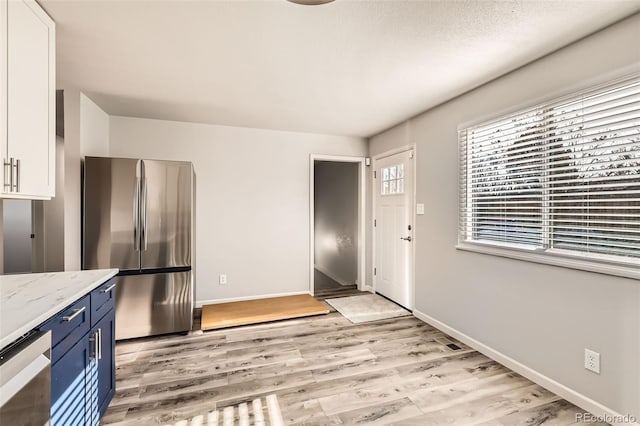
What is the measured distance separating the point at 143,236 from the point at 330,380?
2.15m

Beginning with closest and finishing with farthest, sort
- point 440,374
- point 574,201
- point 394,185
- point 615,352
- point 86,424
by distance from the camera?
point 86,424 < point 615,352 < point 574,201 < point 440,374 < point 394,185

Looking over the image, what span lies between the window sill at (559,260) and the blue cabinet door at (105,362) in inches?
113

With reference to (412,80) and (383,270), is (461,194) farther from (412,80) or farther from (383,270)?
(383,270)

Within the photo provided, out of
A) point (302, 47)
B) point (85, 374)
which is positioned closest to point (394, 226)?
point (302, 47)

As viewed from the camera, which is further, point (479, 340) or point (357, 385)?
point (479, 340)

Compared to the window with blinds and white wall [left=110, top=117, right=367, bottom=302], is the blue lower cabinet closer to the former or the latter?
white wall [left=110, top=117, right=367, bottom=302]

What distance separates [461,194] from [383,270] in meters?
1.80

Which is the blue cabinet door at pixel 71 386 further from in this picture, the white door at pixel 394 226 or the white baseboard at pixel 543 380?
the white door at pixel 394 226

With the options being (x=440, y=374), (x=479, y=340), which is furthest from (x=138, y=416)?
(x=479, y=340)

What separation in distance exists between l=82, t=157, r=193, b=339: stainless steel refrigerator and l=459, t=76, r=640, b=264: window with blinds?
2.84 meters

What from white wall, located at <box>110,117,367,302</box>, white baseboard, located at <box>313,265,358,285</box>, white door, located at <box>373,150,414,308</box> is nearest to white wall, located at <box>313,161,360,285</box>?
white baseboard, located at <box>313,265,358,285</box>

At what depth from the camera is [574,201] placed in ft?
6.36

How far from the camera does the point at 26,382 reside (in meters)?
0.96

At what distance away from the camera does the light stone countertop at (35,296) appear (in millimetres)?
1027
